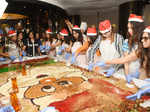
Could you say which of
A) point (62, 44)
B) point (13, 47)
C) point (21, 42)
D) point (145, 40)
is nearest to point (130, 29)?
point (145, 40)

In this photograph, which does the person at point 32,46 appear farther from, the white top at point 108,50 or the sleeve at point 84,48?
the white top at point 108,50

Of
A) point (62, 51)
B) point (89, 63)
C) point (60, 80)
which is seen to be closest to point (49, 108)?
point (60, 80)

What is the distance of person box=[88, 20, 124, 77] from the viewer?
1.17 m

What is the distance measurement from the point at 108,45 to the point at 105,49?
61 mm

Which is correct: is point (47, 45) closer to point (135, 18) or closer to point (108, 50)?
point (108, 50)

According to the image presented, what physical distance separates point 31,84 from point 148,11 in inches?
46.3

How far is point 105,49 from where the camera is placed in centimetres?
132

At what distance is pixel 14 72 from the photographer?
1615 millimetres

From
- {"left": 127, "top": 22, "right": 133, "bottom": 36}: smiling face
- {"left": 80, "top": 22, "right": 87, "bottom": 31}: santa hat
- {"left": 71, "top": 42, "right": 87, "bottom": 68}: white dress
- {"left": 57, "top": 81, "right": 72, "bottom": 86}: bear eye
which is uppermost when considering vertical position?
{"left": 80, "top": 22, "right": 87, "bottom": 31}: santa hat

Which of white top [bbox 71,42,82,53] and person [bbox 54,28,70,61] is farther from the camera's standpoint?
person [bbox 54,28,70,61]

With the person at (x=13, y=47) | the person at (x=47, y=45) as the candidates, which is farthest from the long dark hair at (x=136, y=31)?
the person at (x=13, y=47)

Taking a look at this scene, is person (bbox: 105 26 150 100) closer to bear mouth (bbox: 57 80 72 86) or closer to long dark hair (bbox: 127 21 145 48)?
long dark hair (bbox: 127 21 145 48)

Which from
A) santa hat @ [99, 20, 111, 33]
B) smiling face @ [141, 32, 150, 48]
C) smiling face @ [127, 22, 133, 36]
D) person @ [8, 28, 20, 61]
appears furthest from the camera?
person @ [8, 28, 20, 61]

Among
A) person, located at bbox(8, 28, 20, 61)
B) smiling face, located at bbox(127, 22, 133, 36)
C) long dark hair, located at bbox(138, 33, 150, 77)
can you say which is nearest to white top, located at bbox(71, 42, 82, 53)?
smiling face, located at bbox(127, 22, 133, 36)
